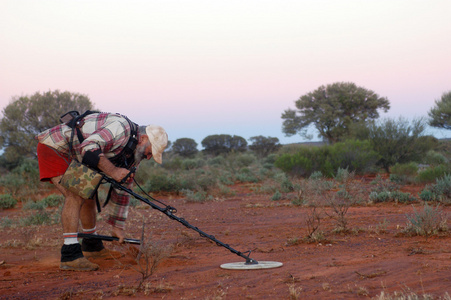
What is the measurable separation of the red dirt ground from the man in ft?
1.19

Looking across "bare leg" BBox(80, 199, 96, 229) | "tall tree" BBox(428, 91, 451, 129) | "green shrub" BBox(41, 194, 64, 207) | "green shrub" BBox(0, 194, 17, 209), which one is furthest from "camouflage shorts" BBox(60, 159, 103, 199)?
"tall tree" BBox(428, 91, 451, 129)

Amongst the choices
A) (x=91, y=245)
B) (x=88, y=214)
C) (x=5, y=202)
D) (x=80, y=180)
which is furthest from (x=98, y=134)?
(x=5, y=202)

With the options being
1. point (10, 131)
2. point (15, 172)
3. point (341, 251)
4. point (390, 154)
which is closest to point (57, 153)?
point (341, 251)

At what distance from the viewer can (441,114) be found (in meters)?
29.9

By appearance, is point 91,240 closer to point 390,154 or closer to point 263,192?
point 263,192

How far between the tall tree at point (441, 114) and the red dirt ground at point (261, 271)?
24560 millimetres

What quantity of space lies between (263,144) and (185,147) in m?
8.82

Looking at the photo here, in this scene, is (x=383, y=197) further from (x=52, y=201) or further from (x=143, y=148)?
(x=52, y=201)

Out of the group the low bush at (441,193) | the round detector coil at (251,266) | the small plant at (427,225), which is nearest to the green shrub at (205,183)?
the low bush at (441,193)

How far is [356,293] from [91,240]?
11.3ft

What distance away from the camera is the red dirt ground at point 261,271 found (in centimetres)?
379

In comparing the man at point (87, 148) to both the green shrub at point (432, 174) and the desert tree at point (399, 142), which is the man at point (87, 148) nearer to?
the green shrub at point (432, 174)

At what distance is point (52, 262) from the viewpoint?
5.46 m

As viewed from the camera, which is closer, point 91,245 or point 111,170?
point 111,170
